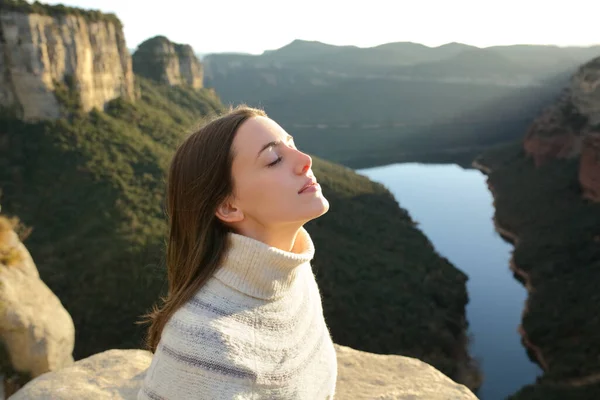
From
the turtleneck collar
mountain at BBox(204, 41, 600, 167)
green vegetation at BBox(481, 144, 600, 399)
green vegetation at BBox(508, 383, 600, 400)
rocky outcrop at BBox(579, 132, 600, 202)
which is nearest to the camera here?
the turtleneck collar

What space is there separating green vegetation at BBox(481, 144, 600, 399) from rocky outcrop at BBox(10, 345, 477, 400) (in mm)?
10671

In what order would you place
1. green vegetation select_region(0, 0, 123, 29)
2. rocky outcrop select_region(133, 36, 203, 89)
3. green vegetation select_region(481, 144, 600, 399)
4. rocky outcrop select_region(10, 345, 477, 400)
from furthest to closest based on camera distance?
rocky outcrop select_region(133, 36, 203, 89) → green vegetation select_region(481, 144, 600, 399) → green vegetation select_region(0, 0, 123, 29) → rocky outcrop select_region(10, 345, 477, 400)

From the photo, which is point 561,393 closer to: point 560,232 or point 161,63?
point 560,232

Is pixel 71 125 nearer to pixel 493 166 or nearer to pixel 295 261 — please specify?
pixel 295 261

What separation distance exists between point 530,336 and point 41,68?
817 inches

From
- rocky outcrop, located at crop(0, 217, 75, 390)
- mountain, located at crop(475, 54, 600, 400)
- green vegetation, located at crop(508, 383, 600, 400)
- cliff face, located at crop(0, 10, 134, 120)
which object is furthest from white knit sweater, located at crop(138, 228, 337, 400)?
cliff face, located at crop(0, 10, 134, 120)

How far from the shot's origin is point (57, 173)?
52.5 ft

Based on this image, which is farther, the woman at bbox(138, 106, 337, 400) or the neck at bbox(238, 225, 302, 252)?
the neck at bbox(238, 225, 302, 252)

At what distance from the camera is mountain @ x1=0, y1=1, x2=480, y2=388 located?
42.5ft

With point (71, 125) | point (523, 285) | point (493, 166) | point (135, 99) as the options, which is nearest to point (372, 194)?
point (523, 285)

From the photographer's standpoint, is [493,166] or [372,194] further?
[493,166]

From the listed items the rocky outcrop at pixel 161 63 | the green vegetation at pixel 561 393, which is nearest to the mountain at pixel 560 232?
the green vegetation at pixel 561 393

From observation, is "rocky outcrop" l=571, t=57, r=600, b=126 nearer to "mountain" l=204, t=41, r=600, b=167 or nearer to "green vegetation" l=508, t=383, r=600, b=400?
"mountain" l=204, t=41, r=600, b=167

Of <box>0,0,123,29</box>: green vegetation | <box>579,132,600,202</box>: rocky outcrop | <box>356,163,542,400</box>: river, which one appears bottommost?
<box>356,163,542,400</box>: river
